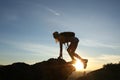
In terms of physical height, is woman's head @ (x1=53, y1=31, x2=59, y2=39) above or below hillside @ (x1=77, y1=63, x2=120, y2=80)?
above

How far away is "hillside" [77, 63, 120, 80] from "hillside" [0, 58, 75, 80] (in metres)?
15.7

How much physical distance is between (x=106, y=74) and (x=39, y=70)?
61.8ft

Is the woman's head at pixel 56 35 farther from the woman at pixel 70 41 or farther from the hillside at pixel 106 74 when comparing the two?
the hillside at pixel 106 74

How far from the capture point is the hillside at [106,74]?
102 ft

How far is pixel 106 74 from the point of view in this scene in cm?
3167

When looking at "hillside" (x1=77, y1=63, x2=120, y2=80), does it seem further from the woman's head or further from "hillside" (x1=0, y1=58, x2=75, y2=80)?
the woman's head

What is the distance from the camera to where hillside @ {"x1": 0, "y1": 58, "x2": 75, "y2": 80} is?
1434cm

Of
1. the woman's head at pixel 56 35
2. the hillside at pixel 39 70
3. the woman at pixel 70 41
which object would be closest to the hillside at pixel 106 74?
the hillside at pixel 39 70

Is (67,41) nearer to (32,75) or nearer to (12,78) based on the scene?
(32,75)

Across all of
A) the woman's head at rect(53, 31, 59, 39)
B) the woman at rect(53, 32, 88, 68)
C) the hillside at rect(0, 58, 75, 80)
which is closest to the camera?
the hillside at rect(0, 58, 75, 80)

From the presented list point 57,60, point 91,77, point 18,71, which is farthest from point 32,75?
point 91,77

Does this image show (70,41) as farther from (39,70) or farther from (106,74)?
(106,74)

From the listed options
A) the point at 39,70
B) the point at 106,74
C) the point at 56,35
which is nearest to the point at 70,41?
the point at 56,35

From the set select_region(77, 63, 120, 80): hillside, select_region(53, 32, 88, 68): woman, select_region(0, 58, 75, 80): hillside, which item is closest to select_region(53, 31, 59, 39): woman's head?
select_region(53, 32, 88, 68): woman
